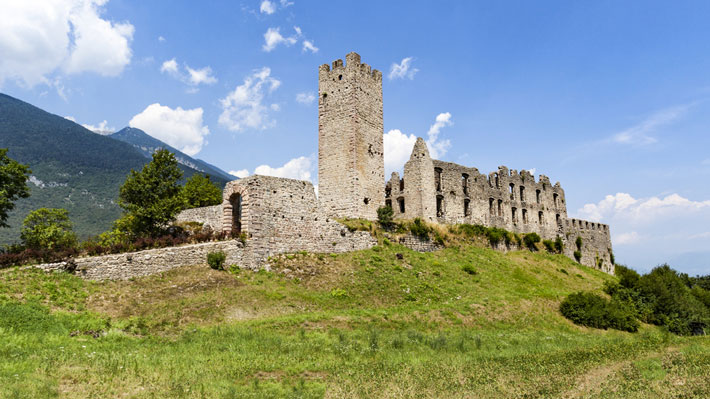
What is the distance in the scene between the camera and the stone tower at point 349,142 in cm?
3122

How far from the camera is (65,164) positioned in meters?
114

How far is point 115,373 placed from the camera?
9766 millimetres

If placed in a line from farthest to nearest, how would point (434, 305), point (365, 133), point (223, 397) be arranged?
point (365, 133) → point (434, 305) → point (223, 397)

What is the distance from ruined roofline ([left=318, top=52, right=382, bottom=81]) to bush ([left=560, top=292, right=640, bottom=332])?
2163cm

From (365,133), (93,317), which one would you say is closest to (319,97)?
(365,133)

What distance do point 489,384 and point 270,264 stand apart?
14.9 meters

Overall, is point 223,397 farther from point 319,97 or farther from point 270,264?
point 319,97

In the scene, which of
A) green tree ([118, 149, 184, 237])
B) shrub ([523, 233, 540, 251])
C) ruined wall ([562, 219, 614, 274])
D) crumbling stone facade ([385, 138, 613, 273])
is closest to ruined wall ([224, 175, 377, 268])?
green tree ([118, 149, 184, 237])

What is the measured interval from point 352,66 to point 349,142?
6.03m

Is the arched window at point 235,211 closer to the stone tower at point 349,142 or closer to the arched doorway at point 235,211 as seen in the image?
the arched doorway at point 235,211

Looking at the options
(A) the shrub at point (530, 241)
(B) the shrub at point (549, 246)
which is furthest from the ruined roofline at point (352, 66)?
(B) the shrub at point (549, 246)

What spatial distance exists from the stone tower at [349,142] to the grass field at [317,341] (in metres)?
6.67

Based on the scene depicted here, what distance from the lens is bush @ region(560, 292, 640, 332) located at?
21.9 meters

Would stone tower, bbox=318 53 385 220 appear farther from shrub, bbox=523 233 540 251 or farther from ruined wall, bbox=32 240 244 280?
shrub, bbox=523 233 540 251
